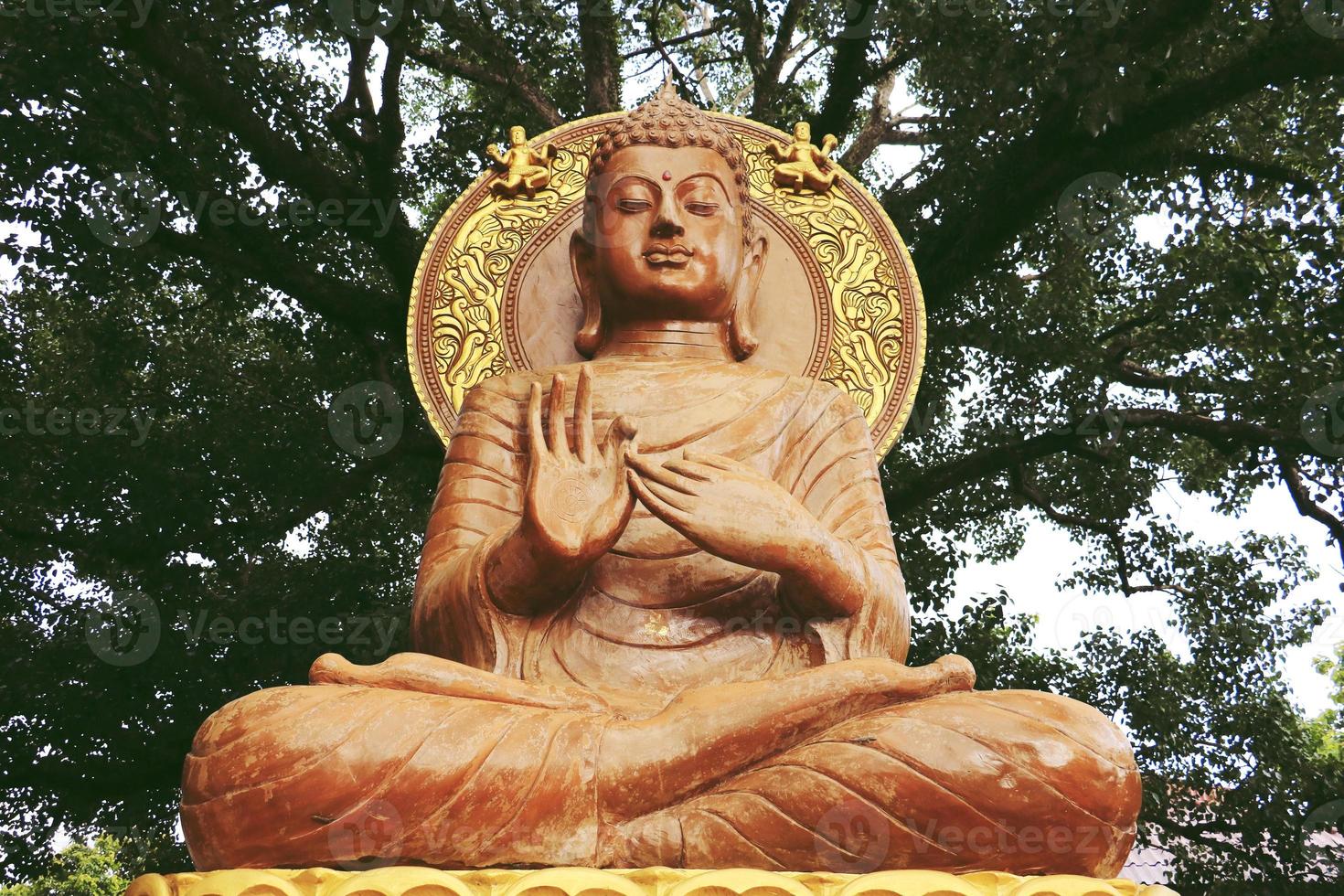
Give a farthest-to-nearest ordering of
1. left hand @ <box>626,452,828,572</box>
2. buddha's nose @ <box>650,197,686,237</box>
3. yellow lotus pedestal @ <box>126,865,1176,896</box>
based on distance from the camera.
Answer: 1. buddha's nose @ <box>650,197,686,237</box>
2. left hand @ <box>626,452,828,572</box>
3. yellow lotus pedestal @ <box>126,865,1176,896</box>

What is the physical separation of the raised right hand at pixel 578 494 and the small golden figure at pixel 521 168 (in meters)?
1.90

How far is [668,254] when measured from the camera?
543cm

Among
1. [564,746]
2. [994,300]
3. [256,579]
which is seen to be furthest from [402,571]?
[564,746]
